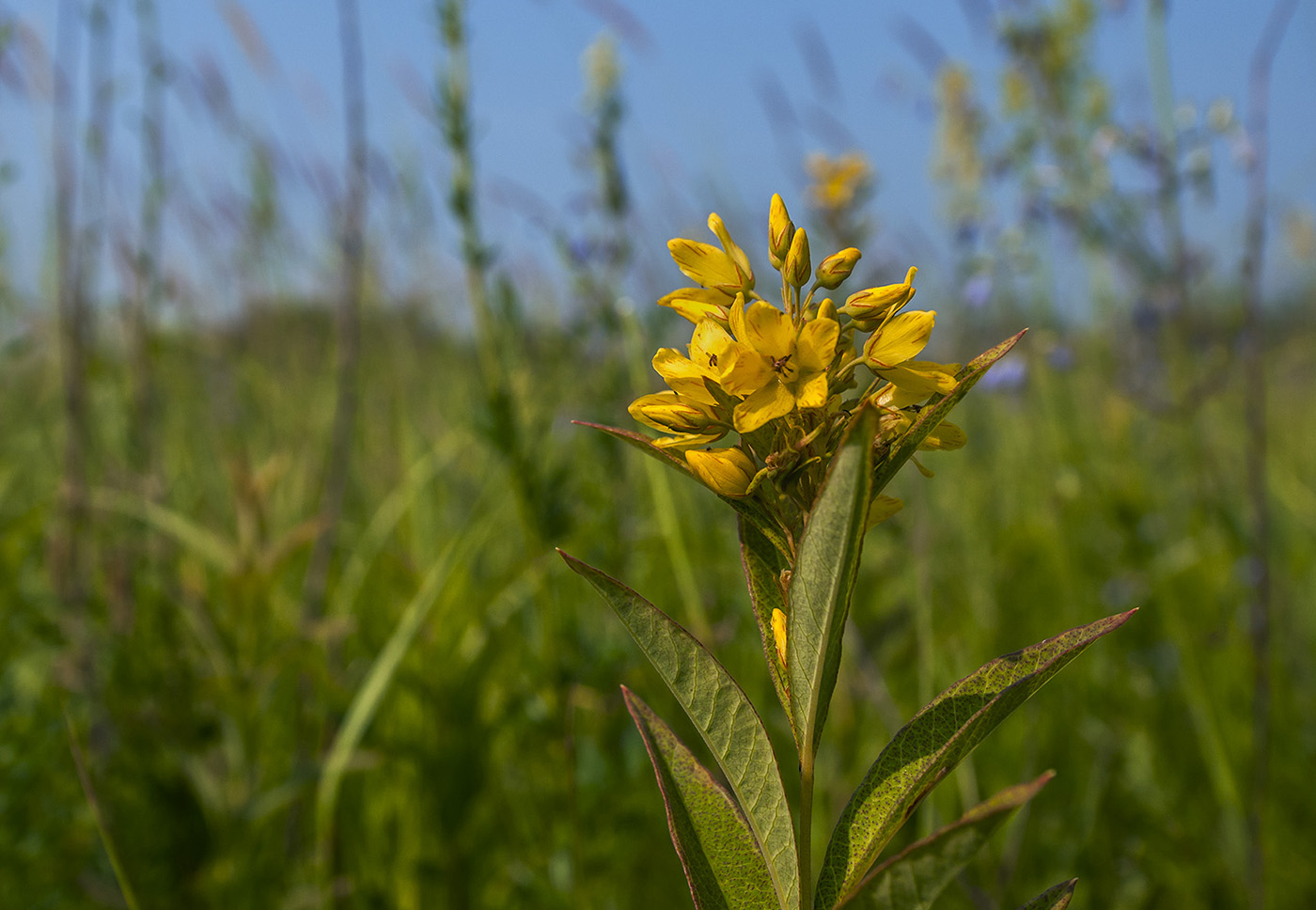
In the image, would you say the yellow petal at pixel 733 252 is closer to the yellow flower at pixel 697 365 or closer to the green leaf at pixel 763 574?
the yellow flower at pixel 697 365

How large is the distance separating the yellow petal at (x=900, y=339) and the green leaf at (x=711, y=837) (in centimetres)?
26

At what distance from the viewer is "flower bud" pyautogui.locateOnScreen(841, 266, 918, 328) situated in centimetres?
54

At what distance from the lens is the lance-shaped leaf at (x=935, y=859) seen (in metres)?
0.40

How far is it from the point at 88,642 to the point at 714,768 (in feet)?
3.86

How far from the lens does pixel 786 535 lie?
1.77 ft

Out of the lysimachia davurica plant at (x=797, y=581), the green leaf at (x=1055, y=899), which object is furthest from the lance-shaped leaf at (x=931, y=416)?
the green leaf at (x=1055, y=899)

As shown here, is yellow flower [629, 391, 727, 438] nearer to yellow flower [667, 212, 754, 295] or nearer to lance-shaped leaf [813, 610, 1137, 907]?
yellow flower [667, 212, 754, 295]

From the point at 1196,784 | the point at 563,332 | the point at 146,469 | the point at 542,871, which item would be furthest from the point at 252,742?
the point at 1196,784

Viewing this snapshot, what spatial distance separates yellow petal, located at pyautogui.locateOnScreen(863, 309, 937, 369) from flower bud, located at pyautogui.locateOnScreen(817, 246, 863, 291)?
0.17 feet

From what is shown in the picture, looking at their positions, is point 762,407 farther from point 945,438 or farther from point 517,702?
point 517,702

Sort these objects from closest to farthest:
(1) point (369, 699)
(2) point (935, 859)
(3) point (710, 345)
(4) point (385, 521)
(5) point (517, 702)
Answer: (2) point (935, 859)
(3) point (710, 345)
(1) point (369, 699)
(5) point (517, 702)
(4) point (385, 521)

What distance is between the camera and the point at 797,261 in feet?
1.83

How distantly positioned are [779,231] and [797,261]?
1.4 inches

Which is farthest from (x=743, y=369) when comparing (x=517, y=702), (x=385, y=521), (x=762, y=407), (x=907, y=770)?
(x=385, y=521)
